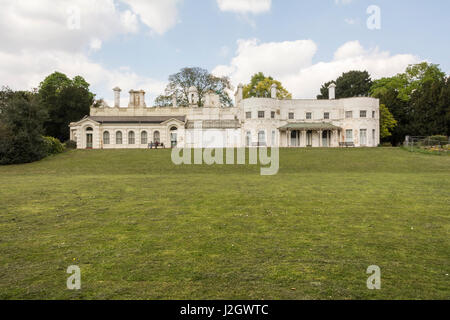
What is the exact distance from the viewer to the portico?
4941cm

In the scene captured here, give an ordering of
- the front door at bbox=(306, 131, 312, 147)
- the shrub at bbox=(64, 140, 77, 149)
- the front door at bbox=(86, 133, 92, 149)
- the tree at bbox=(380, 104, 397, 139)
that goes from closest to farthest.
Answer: the shrub at bbox=(64, 140, 77, 149)
the front door at bbox=(86, 133, 92, 149)
the front door at bbox=(306, 131, 312, 147)
the tree at bbox=(380, 104, 397, 139)

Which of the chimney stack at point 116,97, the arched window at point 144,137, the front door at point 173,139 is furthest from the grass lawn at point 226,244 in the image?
the chimney stack at point 116,97

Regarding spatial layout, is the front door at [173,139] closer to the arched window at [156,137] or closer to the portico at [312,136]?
the arched window at [156,137]

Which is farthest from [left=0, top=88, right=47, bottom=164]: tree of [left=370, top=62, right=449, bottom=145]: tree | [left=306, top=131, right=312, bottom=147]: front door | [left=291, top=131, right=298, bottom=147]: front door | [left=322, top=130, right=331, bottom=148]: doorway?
[left=370, top=62, right=449, bottom=145]: tree

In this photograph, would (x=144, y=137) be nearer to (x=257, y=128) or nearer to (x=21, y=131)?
(x=257, y=128)

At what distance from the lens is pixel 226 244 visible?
5.98 metres

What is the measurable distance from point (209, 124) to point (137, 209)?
4083 cm

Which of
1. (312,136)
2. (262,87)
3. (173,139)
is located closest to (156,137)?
(173,139)

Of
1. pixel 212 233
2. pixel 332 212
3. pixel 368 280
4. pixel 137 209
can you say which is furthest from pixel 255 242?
pixel 137 209

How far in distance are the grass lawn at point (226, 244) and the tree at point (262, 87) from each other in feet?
177

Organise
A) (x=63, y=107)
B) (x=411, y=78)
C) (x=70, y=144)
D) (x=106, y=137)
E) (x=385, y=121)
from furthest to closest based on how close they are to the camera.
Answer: (x=411, y=78) → (x=63, y=107) → (x=385, y=121) → (x=106, y=137) → (x=70, y=144)

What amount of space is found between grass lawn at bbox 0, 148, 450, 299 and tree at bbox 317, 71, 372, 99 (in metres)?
67.9

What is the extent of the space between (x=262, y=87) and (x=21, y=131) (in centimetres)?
4602

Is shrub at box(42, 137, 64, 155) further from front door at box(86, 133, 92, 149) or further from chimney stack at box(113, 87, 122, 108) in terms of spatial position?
chimney stack at box(113, 87, 122, 108)
